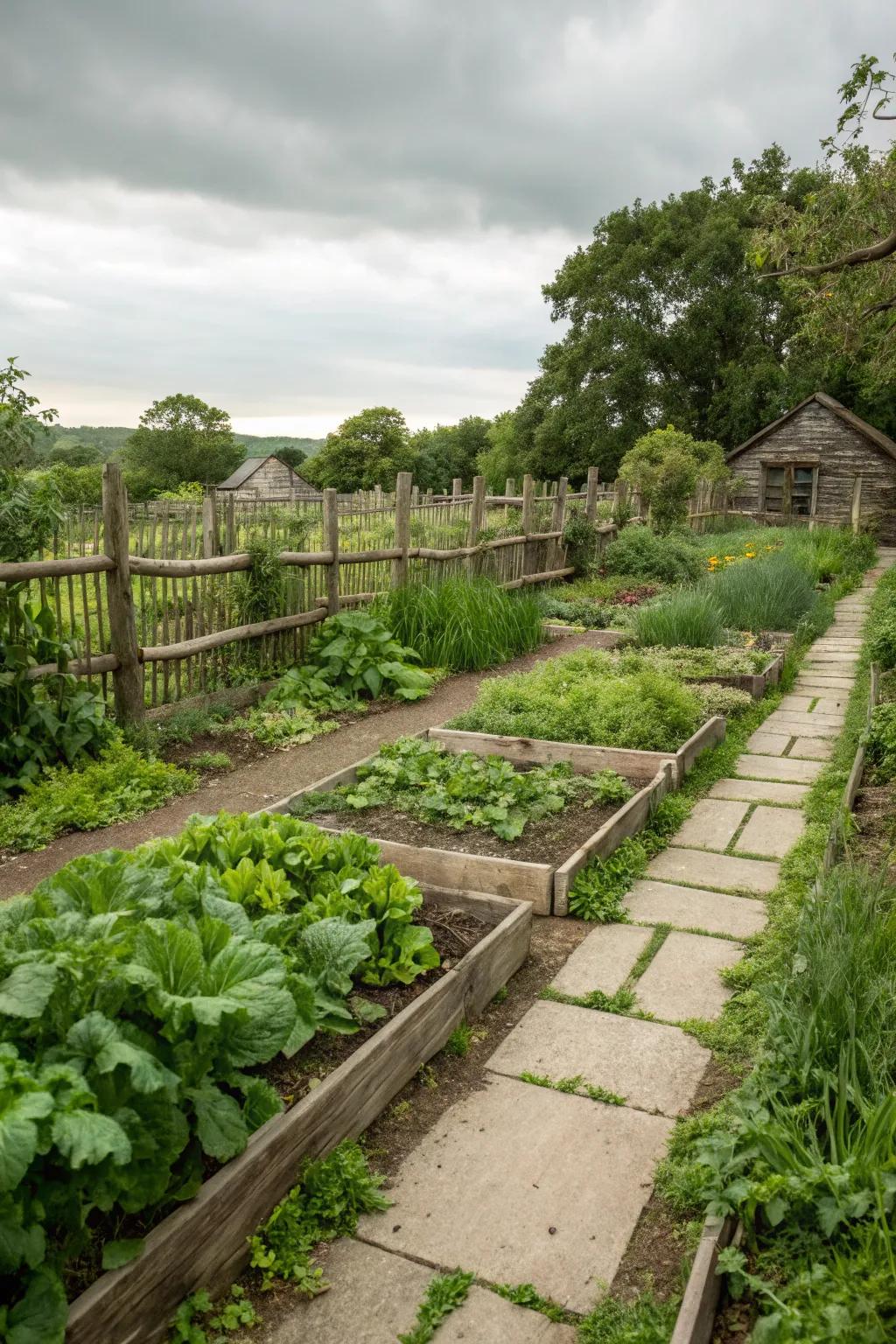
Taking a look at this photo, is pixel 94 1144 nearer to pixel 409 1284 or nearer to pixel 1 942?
pixel 1 942

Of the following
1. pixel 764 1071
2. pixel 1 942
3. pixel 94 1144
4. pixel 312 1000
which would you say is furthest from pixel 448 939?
pixel 94 1144

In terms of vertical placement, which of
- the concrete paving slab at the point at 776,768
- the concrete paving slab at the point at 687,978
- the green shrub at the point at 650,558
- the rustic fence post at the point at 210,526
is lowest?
the concrete paving slab at the point at 687,978

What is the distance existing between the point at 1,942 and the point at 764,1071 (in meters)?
1.93

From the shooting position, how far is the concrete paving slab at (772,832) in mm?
4848

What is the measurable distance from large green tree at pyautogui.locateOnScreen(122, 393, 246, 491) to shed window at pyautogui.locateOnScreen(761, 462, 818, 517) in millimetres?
44967

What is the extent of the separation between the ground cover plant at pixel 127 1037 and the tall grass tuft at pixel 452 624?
6.33 metres

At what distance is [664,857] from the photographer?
4.77 meters

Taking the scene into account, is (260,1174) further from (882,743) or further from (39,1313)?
(882,743)

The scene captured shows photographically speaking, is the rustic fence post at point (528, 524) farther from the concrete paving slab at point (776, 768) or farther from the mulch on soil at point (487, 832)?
the mulch on soil at point (487, 832)

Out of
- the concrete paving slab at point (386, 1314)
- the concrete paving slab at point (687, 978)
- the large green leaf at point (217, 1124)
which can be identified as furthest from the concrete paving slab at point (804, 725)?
the large green leaf at point (217, 1124)

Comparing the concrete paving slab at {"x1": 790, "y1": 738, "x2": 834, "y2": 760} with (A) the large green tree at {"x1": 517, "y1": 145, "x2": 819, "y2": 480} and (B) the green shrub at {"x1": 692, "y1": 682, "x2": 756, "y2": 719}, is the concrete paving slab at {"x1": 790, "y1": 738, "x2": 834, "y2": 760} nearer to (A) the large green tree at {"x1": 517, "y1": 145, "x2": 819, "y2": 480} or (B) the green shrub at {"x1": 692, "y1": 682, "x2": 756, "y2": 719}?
(B) the green shrub at {"x1": 692, "y1": 682, "x2": 756, "y2": 719}

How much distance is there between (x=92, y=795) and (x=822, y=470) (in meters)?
26.4

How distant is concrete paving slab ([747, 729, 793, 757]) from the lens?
6668mm

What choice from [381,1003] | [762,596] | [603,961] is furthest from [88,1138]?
[762,596]
